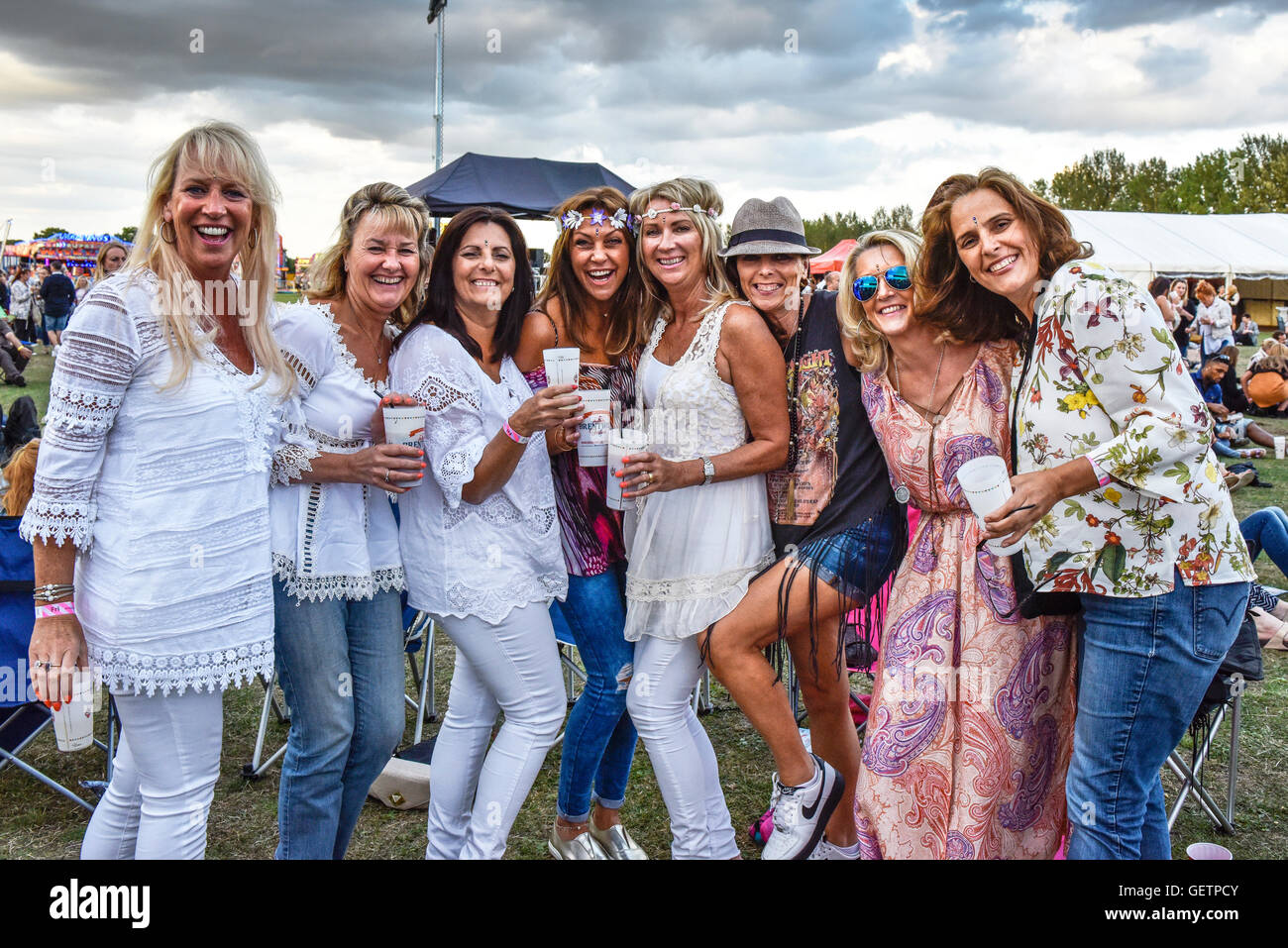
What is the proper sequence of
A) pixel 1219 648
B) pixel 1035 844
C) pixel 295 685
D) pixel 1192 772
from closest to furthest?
pixel 1219 648 < pixel 295 685 < pixel 1035 844 < pixel 1192 772

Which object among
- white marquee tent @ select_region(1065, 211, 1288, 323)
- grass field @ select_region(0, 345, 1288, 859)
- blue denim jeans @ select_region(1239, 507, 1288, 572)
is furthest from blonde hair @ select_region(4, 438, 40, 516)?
white marquee tent @ select_region(1065, 211, 1288, 323)

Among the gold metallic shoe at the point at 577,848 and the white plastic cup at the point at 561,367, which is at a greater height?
the white plastic cup at the point at 561,367

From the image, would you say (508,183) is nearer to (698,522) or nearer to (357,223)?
(357,223)

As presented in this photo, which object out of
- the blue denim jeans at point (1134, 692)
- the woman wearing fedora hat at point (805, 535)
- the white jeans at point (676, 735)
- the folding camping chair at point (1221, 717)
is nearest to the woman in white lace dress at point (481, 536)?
the white jeans at point (676, 735)

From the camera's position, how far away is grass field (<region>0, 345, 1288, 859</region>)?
345 centimetres

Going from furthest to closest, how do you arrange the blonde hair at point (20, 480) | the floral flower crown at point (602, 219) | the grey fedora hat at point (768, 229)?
the blonde hair at point (20, 480), the floral flower crown at point (602, 219), the grey fedora hat at point (768, 229)

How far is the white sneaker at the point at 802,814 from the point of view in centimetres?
280

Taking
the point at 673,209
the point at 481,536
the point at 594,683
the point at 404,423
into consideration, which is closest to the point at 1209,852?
the point at 594,683

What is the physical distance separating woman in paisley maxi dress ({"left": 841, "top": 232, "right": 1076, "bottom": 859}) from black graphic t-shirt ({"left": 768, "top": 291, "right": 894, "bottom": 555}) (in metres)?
0.08

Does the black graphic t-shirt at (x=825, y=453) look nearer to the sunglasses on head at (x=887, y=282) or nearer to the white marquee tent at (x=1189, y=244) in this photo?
the sunglasses on head at (x=887, y=282)

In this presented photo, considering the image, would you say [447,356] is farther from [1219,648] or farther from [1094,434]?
[1219,648]

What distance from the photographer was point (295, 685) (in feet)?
8.39
